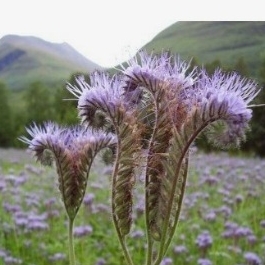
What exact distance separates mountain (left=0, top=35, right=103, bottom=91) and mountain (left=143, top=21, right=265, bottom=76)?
2351 cm

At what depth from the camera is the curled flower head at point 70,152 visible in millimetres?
1873

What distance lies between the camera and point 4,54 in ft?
433

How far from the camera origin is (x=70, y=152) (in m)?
1.91

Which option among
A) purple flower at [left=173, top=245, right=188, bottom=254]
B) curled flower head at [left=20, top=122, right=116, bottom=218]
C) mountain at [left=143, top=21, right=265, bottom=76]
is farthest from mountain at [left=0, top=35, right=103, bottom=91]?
curled flower head at [left=20, top=122, right=116, bottom=218]

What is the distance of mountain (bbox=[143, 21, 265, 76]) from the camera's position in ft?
189

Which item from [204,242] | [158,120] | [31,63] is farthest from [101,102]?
[31,63]

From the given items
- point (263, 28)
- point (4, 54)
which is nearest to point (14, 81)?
point (4, 54)

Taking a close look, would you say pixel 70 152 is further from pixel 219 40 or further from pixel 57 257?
pixel 219 40

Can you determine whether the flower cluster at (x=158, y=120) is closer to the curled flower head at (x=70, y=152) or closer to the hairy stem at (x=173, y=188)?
the hairy stem at (x=173, y=188)

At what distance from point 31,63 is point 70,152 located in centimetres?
12569

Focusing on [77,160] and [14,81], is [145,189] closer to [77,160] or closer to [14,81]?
[77,160]

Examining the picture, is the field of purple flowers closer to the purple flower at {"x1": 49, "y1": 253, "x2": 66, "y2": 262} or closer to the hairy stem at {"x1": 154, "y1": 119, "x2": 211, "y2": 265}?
the purple flower at {"x1": 49, "y1": 253, "x2": 66, "y2": 262}

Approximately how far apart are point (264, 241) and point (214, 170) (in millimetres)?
5746

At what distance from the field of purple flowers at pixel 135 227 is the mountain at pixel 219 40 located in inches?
1323
